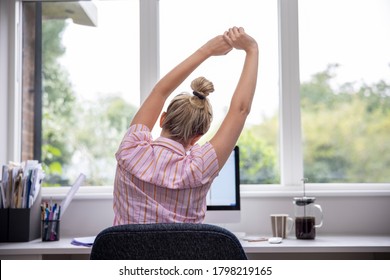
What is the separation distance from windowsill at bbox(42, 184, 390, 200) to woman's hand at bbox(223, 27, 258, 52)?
1565mm

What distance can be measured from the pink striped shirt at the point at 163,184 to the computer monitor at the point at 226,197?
1.37 m

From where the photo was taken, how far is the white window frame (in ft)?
10.1

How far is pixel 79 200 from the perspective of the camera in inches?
121

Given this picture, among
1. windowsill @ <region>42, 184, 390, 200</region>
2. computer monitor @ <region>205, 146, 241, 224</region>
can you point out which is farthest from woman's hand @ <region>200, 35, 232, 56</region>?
windowsill @ <region>42, 184, 390, 200</region>

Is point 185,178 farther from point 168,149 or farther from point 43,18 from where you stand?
point 43,18

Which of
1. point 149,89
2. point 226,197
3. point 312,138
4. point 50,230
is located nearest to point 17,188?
point 50,230

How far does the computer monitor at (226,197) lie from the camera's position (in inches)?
106

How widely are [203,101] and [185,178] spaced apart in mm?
247

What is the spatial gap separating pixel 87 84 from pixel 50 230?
0.96m

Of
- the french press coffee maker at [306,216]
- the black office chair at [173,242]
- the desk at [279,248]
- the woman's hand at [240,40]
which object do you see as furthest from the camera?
the french press coffee maker at [306,216]

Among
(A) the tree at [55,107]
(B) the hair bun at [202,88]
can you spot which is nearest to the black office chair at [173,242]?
(B) the hair bun at [202,88]

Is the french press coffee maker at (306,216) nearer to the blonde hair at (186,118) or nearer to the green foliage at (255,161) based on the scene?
the green foliage at (255,161)

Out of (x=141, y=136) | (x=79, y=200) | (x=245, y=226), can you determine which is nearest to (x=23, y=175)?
(x=79, y=200)

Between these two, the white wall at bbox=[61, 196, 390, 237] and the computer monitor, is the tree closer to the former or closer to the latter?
the white wall at bbox=[61, 196, 390, 237]
